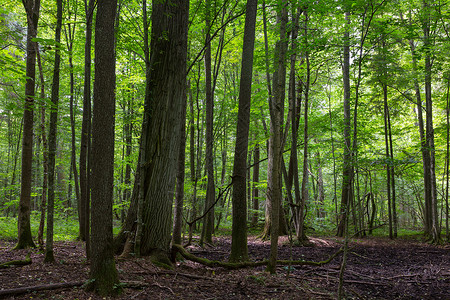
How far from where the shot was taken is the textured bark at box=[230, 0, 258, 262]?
5.75 m

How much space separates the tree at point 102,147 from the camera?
3.54 meters

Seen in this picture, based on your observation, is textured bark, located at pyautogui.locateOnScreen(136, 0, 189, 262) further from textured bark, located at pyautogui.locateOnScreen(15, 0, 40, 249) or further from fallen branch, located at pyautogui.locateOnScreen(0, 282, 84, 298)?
textured bark, located at pyautogui.locateOnScreen(15, 0, 40, 249)

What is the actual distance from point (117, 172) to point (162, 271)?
9.98 metres

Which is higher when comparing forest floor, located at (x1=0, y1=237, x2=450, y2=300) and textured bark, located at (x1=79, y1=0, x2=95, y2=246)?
textured bark, located at (x1=79, y1=0, x2=95, y2=246)

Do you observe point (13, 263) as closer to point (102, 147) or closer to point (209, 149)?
point (102, 147)

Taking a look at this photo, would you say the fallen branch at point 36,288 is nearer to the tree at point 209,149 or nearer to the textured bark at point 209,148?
the tree at point 209,149

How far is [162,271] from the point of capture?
16.4ft

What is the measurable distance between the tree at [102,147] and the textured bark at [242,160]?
9.02 ft

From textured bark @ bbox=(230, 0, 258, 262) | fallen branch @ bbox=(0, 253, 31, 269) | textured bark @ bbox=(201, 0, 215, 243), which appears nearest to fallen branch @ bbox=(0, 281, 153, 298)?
fallen branch @ bbox=(0, 253, 31, 269)

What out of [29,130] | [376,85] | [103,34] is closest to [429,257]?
[376,85]

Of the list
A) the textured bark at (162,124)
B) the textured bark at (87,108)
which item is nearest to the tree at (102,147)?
the textured bark at (87,108)

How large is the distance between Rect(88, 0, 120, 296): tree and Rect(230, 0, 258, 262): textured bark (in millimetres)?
2749

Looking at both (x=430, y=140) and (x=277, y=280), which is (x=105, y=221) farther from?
(x=430, y=140)

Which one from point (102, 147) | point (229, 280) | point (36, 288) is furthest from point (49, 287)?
point (229, 280)
